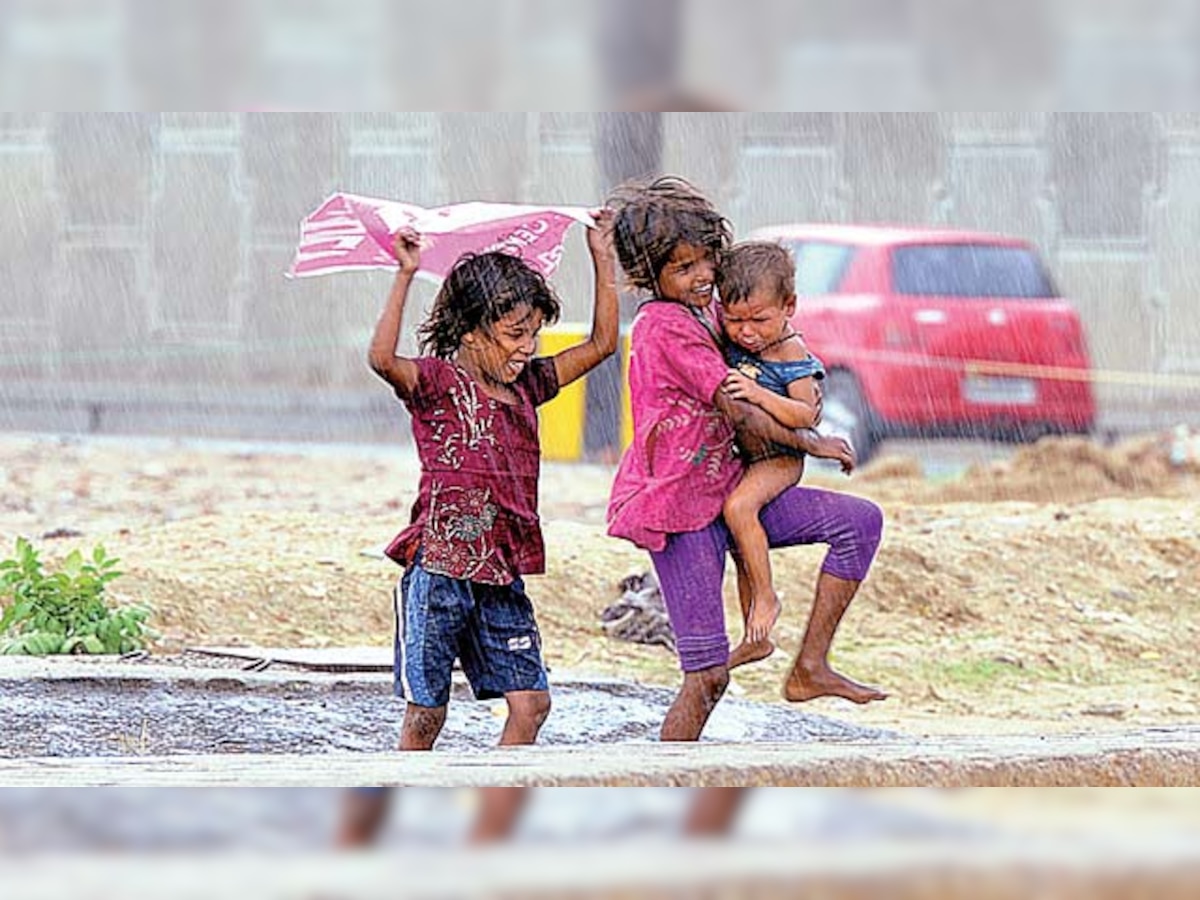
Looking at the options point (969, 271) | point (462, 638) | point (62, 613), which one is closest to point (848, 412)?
point (969, 271)

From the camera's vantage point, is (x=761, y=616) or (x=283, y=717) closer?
(x=761, y=616)

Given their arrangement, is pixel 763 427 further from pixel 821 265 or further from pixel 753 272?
pixel 821 265

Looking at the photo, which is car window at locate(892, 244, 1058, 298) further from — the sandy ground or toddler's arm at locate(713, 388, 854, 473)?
toddler's arm at locate(713, 388, 854, 473)

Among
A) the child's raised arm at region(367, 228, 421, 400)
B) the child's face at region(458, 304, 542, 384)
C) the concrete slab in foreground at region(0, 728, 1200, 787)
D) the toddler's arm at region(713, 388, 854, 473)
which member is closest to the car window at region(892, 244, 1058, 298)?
the toddler's arm at region(713, 388, 854, 473)

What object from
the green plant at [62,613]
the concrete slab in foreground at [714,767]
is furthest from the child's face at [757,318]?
the green plant at [62,613]

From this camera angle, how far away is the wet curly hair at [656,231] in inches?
180

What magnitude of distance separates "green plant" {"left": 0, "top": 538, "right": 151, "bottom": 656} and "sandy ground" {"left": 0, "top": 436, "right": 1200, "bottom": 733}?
253 millimetres

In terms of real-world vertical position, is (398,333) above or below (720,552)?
above

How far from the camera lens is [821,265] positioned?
7348mm

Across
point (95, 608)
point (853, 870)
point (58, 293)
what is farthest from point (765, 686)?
point (853, 870)

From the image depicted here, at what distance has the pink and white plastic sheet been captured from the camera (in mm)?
4934

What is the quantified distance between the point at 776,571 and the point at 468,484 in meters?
3.14

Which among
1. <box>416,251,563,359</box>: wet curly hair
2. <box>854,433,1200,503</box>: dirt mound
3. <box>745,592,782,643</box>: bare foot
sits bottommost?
<box>854,433,1200,503</box>: dirt mound
